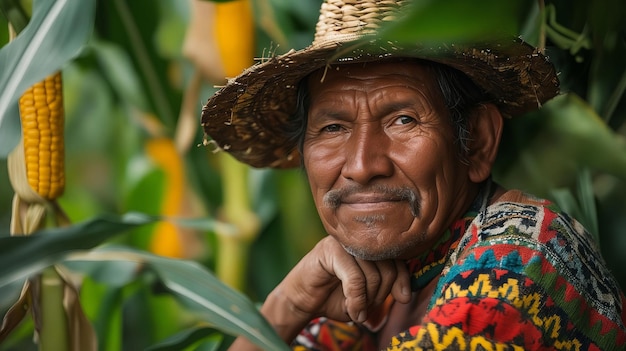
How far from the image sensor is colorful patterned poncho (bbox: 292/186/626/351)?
40.5 inches

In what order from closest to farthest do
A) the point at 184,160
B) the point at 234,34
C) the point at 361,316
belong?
the point at 361,316, the point at 234,34, the point at 184,160

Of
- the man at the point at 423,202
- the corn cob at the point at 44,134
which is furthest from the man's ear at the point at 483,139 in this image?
the corn cob at the point at 44,134

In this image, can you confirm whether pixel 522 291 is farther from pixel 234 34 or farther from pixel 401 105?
pixel 234 34

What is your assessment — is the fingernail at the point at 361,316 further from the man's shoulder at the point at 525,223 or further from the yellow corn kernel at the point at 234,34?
the yellow corn kernel at the point at 234,34

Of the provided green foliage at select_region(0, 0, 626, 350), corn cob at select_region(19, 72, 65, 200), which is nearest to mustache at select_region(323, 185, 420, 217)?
green foliage at select_region(0, 0, 626, 350)

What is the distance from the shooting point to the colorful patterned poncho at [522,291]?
103 centimetres

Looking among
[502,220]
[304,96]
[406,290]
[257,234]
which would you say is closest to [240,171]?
[257,234]

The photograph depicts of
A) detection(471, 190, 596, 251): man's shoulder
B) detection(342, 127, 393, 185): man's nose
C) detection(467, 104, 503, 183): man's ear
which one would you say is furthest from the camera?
detection(467, 104, 503, 183): man's ear

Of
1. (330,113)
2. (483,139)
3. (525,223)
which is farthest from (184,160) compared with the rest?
(525,223)

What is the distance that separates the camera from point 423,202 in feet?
4.19

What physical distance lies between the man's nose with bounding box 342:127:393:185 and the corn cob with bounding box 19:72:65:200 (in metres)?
0.44

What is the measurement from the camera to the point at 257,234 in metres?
1.94

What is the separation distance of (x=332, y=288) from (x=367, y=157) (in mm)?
305

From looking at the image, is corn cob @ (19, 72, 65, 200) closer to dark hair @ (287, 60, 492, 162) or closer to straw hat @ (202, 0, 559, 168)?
straw hat @ (202, 0, 559, 168)
